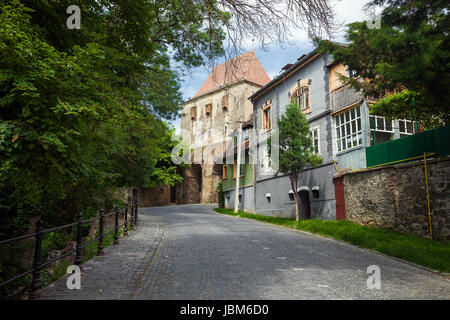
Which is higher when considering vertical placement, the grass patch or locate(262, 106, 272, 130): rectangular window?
locate(262, 106, 272, 130): rectangular window

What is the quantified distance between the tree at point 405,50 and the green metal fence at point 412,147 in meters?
2.42

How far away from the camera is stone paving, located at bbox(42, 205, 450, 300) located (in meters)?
4.61

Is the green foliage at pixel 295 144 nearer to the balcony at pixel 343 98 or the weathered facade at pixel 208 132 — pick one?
the balcony at pixel 343 98

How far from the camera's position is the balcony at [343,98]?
46.3 ft

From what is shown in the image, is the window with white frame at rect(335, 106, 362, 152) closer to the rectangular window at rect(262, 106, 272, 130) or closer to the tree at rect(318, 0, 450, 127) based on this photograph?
the tree at rect(318, 0, 450, 127)

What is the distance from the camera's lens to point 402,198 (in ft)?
34.5

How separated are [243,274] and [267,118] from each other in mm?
17913

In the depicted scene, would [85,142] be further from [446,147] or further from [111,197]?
[446,147]

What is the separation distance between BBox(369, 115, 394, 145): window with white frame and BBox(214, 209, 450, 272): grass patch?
3.87 m

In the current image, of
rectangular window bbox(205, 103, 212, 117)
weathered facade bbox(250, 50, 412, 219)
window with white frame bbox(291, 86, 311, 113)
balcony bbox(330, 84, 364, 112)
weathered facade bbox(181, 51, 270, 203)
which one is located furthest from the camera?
rectangular window bbox(205, 103, 212, 117)

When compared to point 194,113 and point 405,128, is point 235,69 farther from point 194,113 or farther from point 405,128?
point 194,113

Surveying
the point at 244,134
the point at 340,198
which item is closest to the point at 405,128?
the point at 340,198

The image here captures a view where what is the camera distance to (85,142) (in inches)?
152

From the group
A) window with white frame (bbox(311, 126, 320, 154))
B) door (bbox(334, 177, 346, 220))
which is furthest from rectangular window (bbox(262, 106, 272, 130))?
door (bbox(334, 177, 346, 220))
